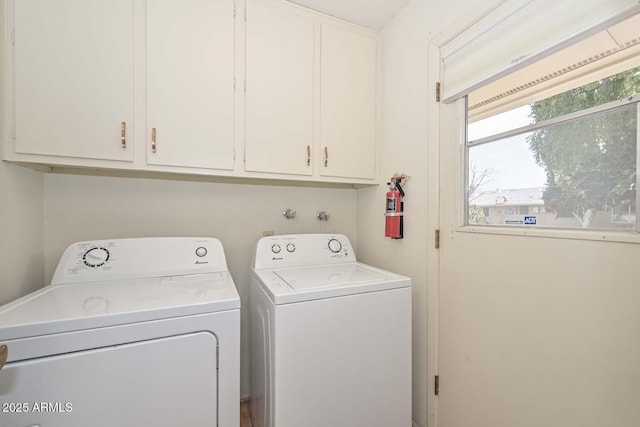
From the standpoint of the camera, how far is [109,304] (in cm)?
96

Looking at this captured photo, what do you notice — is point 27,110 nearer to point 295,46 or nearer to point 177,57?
point 177,57

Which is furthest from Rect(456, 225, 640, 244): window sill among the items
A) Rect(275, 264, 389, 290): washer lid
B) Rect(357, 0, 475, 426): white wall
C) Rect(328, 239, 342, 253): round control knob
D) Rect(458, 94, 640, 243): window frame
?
Rect(328, 239, 342, 253): round control knob

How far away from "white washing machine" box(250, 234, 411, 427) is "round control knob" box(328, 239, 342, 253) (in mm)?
367

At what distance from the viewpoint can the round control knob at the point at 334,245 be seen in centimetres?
181

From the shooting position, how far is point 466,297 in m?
1.29

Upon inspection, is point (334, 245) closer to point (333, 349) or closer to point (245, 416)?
point (333, 349)

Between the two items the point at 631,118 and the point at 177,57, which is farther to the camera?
the point at 177,57

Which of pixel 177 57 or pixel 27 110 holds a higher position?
pixel 177 57

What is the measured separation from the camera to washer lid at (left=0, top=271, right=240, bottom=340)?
2.67 ft

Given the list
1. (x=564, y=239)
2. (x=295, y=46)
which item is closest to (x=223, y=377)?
(x=564, y=239)

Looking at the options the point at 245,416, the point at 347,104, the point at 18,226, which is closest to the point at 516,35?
the point at 347,104

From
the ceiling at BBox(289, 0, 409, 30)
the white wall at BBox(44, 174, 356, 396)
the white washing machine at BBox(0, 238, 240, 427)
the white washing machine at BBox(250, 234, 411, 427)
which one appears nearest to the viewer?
the white washing machine at BBox(0, 238, 240, 427)

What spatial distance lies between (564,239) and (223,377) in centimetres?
137

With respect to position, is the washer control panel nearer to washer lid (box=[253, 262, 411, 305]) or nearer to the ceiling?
washer lid (box=[253, 262, 411, 305])
